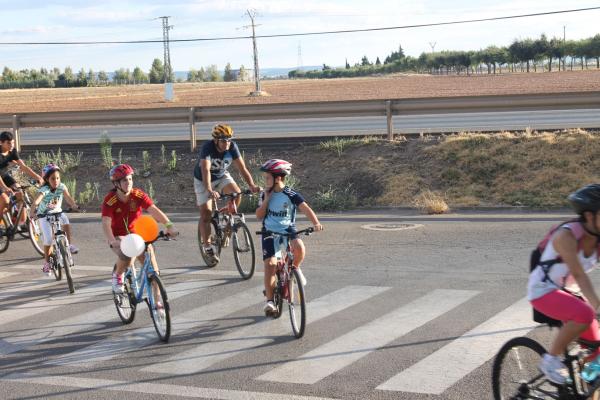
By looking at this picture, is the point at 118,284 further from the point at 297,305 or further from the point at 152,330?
the point at 297,305

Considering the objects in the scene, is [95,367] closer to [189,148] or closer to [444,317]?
[444,317]

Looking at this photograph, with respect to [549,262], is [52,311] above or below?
below

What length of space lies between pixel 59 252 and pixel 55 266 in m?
0.59

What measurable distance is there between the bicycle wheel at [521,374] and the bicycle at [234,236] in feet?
19.6

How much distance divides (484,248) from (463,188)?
477 cm

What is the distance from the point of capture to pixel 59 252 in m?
11.6

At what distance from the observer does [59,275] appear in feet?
39.8

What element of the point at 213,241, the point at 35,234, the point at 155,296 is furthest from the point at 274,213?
the point at 35,234

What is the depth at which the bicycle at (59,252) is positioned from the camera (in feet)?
36.9

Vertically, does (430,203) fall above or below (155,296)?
below

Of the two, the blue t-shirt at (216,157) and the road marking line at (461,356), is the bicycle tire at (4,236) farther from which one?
the road marking line at (461,356)

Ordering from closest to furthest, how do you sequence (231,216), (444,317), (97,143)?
(444,317) → (231,216) → (97,143)

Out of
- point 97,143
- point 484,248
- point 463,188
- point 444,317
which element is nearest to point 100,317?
point 444,317

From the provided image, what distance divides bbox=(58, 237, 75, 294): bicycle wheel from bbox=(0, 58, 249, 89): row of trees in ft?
435
